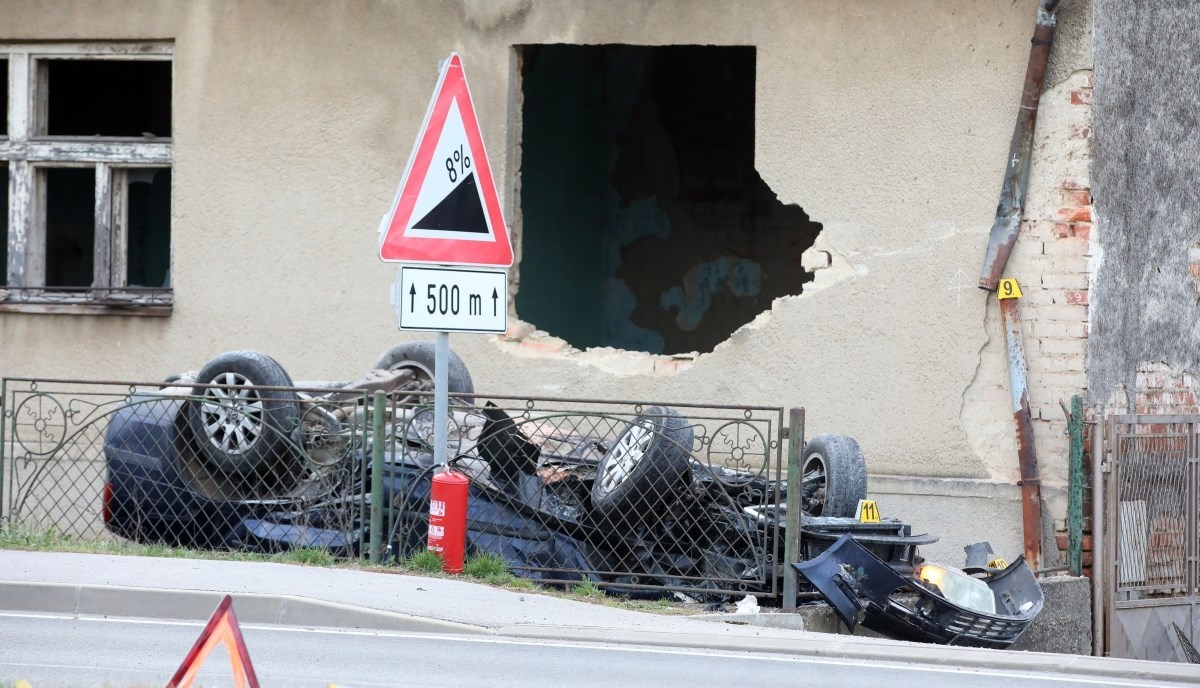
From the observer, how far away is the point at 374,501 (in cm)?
838

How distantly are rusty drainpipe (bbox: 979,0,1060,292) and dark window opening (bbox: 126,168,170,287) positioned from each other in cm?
917

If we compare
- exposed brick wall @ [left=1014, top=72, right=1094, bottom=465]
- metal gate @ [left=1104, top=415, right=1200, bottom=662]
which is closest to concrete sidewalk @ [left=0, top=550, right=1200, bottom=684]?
metal gate @ [left=1104, top=415, right=1200, bottom=662]

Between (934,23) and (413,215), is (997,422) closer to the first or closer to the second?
(934,23)

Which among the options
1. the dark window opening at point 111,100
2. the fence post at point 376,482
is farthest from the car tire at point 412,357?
the dark window opening at point 111,100

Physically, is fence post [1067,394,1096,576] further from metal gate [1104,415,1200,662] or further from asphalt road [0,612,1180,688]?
asphalt road [0,612,1180,688]

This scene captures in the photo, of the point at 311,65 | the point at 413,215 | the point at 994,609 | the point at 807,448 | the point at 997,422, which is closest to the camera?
the point at 413,215

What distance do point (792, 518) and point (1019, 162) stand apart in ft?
11.2

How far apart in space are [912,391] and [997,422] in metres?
0.62

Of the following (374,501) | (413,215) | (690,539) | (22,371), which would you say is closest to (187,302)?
(22,371)

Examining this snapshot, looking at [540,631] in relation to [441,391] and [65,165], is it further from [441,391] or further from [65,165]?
[65,165]

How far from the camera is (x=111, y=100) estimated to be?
15.6 m

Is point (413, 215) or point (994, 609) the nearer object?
point (413, 215)

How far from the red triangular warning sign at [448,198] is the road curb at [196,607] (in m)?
1.86

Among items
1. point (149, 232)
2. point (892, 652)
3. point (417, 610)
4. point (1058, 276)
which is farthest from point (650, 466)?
point (149, 232)
